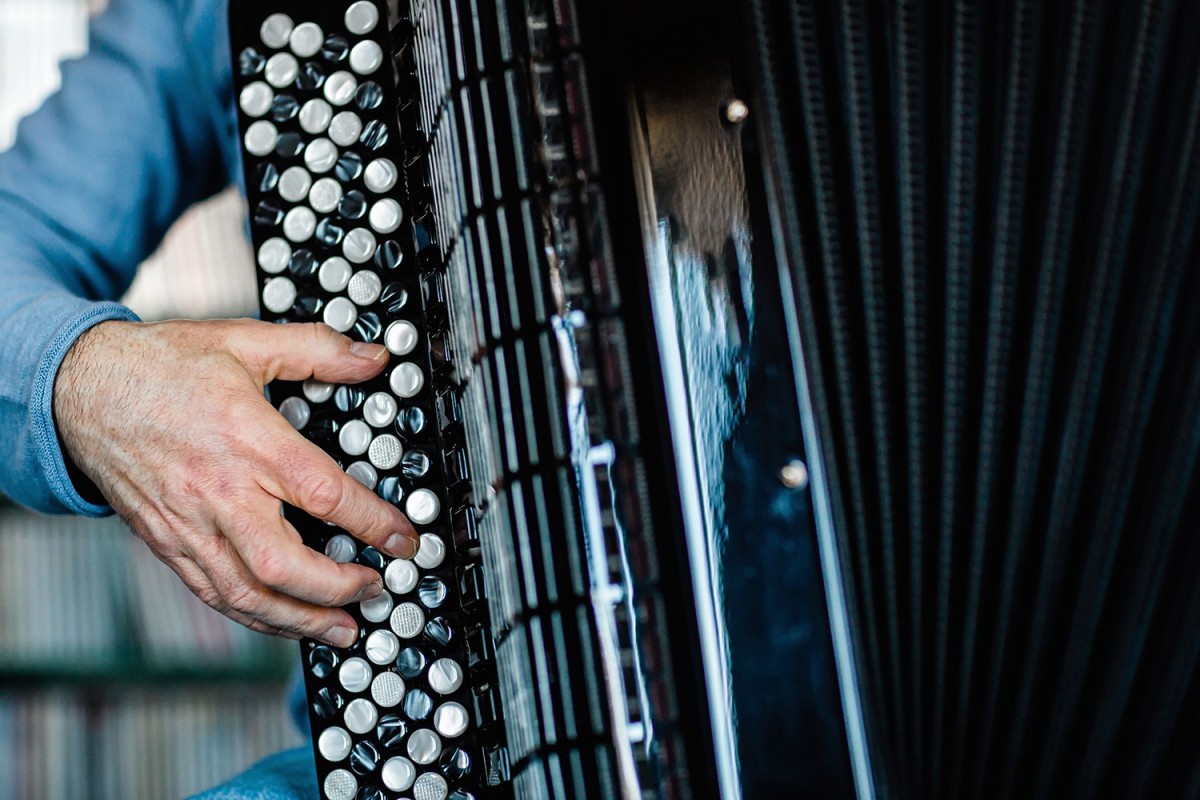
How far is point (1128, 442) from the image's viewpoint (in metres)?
0.71

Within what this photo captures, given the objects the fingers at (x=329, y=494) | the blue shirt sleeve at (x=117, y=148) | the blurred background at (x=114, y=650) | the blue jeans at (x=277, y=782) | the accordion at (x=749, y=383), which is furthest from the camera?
the blurred background at (x=114, y=650)

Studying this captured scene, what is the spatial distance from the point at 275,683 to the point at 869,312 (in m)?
1.43

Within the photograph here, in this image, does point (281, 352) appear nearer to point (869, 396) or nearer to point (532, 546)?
point (532, 546)

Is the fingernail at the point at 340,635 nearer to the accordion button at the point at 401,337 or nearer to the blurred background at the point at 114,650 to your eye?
the accordion button at the point at 401,337

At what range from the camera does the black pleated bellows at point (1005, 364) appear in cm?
64

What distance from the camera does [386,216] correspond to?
731 mm

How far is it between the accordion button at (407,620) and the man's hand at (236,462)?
0.08ft

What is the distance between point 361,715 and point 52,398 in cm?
35

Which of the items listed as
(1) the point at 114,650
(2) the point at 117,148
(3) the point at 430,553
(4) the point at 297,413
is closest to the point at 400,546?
(3) the point at 430,553

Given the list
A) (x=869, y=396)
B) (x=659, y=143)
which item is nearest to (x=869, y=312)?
(x=869, y=396)

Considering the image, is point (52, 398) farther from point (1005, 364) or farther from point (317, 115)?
point (1005, 364)

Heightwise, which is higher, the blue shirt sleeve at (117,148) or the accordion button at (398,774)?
the blue shirt sleeve at (117,148)

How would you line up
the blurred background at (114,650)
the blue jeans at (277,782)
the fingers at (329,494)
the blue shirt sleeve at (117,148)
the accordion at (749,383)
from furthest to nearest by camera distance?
the blurred background at (114,650), the blue shirt sleeve at (117,148), the blue jeans at (277,782), the fingers at (329,494), the accordion at (749,383)

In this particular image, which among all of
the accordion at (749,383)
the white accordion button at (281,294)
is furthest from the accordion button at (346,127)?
the white accordion button at (281,294)
